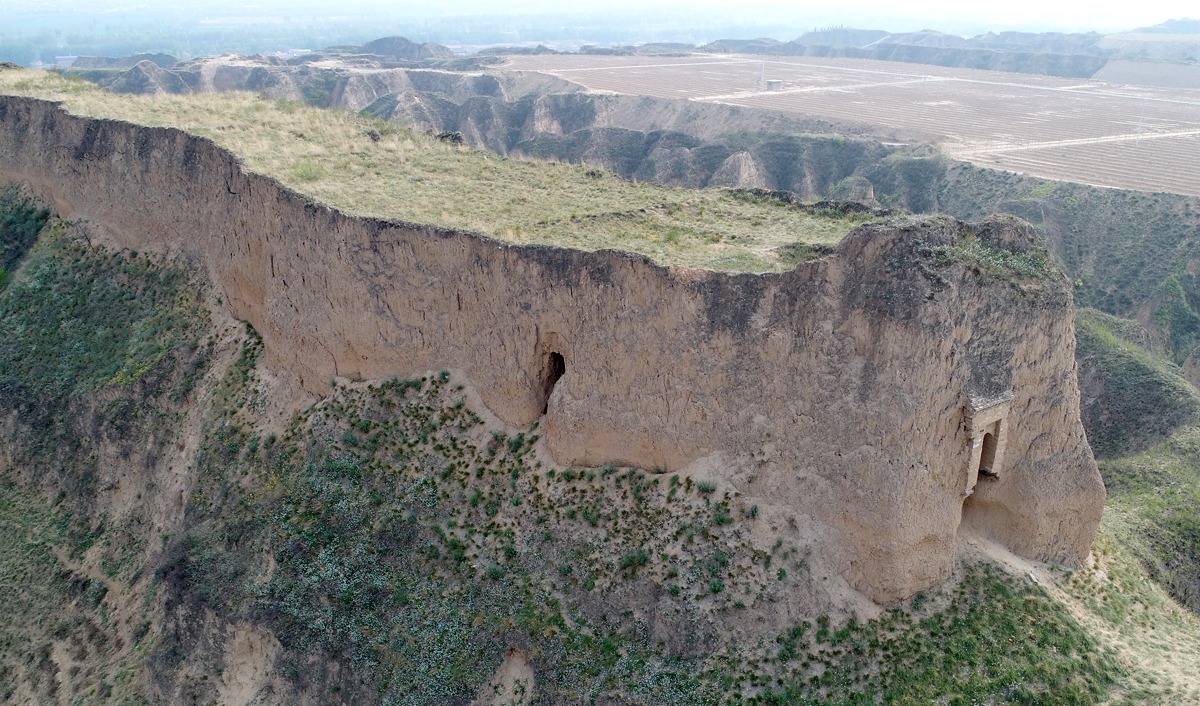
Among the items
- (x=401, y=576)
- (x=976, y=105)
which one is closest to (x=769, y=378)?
(x=401, y=576)

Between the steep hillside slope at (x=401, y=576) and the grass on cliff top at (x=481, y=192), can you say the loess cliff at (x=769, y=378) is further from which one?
the grass on cliff top at (x=481, y=192)

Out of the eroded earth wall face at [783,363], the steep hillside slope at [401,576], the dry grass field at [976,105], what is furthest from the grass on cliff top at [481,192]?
the dry grass field at [976,105]

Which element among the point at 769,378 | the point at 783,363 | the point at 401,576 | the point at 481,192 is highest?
the point at 481,192

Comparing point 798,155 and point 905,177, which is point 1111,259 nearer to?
point 905,177

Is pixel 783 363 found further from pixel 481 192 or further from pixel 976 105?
pixel 976 105

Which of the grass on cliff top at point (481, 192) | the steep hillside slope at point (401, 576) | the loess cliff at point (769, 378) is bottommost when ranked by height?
the steep hillside slope at point (401, 576)

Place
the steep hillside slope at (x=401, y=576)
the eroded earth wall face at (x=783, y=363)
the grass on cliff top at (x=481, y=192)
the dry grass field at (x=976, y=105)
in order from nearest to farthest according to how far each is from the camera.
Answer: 1. the eroded earth wall face at (x=783, y=363)
2. the steep hillside slope at (x=401, y=576)
3. the grass on cliff top at (x=481, y=192)
4. the dry grass field at (x=976, y=105)

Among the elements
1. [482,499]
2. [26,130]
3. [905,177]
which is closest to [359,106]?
[905,177]
